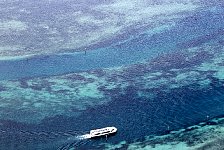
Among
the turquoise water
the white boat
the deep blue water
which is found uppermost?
the deep blue water

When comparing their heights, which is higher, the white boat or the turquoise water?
the turquoise water

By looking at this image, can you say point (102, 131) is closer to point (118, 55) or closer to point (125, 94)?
point (125, 94)

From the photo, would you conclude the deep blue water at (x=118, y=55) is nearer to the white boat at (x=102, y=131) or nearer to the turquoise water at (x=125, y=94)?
the turquoise water at (x=125, y=94)


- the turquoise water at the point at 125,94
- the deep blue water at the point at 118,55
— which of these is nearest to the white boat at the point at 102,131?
the turquoise water at the point at 125,94

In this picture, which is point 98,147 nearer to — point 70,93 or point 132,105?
point 132,105

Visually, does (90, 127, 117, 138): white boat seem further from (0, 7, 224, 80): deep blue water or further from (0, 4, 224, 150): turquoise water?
(0, 7, 224, 80): deep blue water

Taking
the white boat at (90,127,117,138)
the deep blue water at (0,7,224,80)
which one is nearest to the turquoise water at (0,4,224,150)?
the deep blue water at (0,7,224,80)

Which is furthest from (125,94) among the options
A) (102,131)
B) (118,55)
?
(118,55)

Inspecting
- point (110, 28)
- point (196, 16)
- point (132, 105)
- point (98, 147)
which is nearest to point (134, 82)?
point (132, 105)
